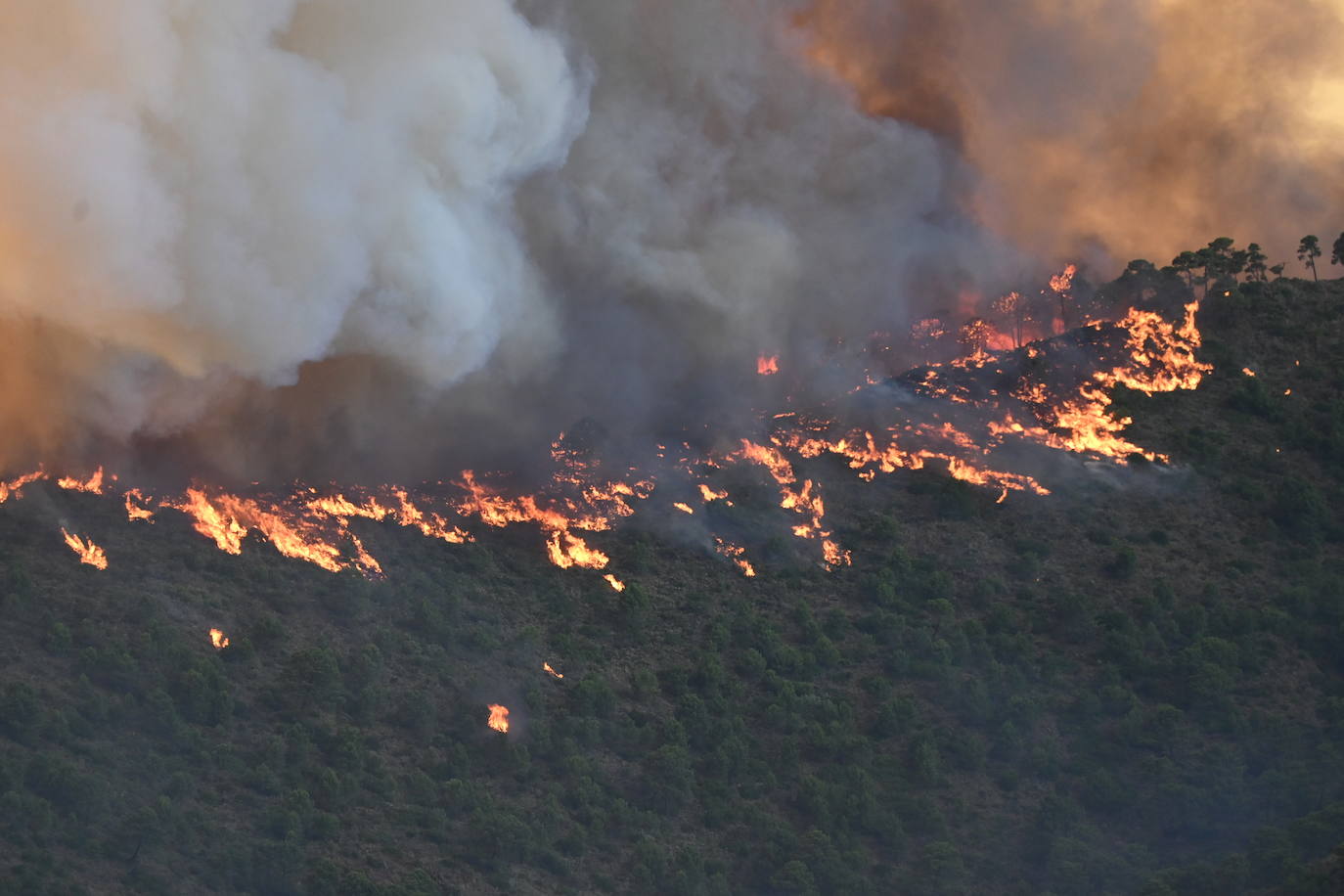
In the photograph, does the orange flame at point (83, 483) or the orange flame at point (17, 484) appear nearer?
the orange flame at point (17, 484)

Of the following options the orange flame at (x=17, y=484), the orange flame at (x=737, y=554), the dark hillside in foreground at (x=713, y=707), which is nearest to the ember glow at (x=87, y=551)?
the dark hillside in foreground at (x=713, y=707)

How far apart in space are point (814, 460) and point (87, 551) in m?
32.0

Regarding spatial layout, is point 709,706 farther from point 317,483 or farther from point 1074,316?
point 1074,316

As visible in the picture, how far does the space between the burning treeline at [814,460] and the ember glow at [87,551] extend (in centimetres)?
7

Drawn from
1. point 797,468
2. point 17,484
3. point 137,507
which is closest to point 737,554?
point 797,468

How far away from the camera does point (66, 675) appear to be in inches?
3142

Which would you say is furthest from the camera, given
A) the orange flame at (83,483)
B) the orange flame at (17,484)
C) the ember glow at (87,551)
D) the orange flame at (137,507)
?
the orange flame at (137,507)

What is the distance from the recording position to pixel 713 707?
295 ft

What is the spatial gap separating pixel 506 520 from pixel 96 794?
25.9 m

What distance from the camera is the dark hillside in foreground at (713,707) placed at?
78250 mm

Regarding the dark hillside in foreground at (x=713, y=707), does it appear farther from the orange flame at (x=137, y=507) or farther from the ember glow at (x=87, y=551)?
the orange flame at (x=137, y=507)

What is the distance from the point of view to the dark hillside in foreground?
7825 centimetres

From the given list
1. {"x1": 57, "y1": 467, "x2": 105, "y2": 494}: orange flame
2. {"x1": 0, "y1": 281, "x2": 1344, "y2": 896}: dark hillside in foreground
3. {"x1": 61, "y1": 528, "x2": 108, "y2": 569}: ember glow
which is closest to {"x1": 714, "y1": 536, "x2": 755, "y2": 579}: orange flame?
{"x1": 0, "y1": 281, "x2": 1344, "y2": 896}: dark hillside in foreground

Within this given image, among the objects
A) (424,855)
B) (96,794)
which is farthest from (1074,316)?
(96,794)
